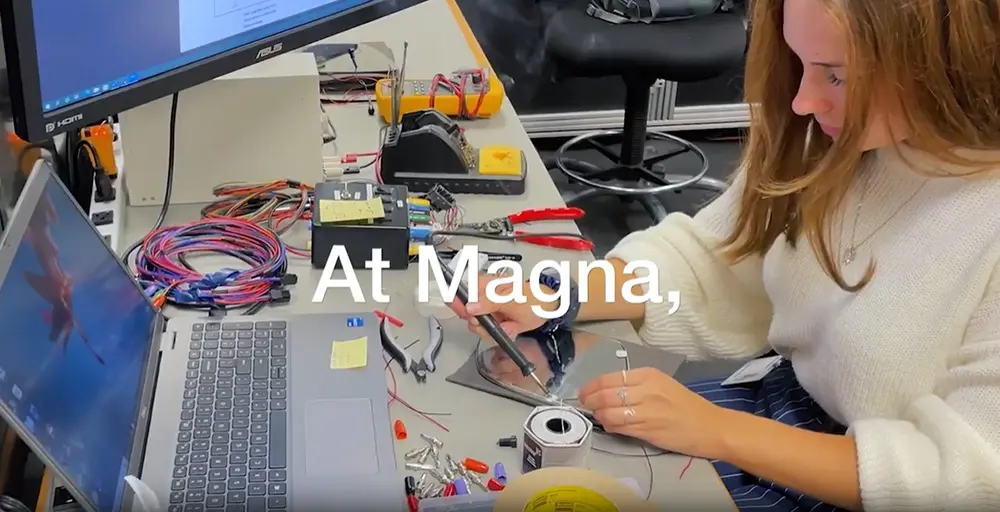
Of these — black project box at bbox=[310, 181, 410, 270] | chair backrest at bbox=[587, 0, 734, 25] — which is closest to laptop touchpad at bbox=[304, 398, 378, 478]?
black project box at bbox=[310, 181, 410, 270]

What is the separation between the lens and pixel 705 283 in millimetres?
1126

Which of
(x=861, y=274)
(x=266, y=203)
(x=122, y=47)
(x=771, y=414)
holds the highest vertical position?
(x=122, y=47)

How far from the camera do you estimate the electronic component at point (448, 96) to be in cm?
140

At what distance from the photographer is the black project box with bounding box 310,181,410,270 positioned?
→ 109 cm

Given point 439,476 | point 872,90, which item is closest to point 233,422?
point 439,476

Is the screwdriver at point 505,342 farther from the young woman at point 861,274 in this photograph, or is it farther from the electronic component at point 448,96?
the electronic component at point 448,96

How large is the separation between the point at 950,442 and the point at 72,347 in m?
0.70

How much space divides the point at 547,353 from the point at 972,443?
0.40m

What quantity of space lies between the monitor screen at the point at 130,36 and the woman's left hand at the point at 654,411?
1.77 ft

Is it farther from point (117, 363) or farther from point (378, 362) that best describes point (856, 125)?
point (117, 363)

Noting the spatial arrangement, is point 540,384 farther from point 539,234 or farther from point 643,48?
point 643,48

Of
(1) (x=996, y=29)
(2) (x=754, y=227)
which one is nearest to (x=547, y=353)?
(2) (x=754, y=227)

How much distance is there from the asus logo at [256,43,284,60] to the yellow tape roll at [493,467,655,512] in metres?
0.59

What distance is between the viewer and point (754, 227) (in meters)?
1.08
